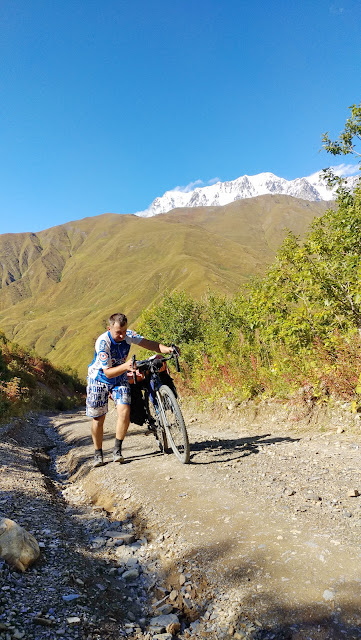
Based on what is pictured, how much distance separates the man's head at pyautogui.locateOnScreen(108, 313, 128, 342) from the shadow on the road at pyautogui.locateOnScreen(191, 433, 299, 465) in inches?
87.3

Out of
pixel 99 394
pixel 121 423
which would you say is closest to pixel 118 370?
pixel 99 394

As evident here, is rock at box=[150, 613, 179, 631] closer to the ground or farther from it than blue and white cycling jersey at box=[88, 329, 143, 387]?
closer to the ground

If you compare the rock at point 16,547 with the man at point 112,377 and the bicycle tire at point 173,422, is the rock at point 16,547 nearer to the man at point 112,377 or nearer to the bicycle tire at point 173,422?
the bicycle tire at point 173,422

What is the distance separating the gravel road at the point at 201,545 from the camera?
2201 millimetres

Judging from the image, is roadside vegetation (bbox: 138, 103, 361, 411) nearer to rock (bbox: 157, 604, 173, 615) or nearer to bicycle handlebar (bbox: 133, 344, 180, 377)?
bicycle handlebar (bbox: 133, 344, 180, 377)

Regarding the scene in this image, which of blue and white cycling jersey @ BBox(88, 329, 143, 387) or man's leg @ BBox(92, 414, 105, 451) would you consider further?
man's leg @ BBox(92, 414, 105, 451)

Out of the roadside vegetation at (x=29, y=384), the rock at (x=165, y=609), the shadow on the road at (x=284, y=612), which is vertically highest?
the shadow on the road at (x=284, y=612)

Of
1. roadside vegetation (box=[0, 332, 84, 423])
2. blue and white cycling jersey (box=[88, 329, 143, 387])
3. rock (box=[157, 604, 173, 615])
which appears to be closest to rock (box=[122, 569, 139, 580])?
rock (box=[157, 604, 173, 615])

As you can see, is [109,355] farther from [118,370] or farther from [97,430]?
[97,430]

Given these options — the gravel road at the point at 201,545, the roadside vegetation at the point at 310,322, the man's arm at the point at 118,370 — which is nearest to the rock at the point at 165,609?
the gravel road at the point at 201,545

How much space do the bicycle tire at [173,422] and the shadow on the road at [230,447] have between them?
0.86 feet

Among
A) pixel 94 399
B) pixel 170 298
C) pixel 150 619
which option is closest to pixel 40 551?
pixel 150 619

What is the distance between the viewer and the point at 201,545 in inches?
120

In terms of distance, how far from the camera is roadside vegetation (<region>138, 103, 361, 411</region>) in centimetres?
666
